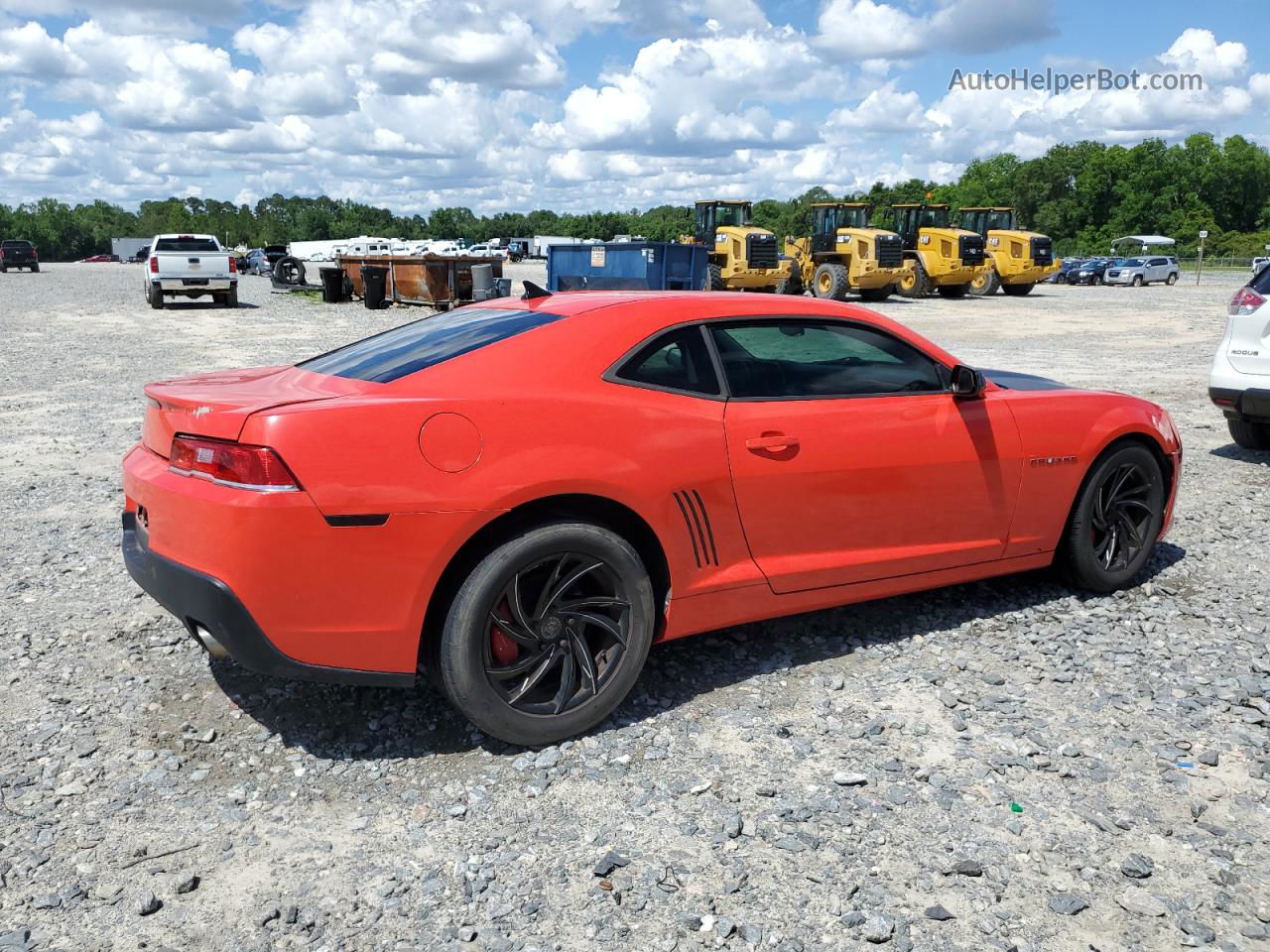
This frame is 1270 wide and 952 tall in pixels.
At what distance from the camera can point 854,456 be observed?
421 centimetres

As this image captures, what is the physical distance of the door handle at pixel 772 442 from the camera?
13.0 feet

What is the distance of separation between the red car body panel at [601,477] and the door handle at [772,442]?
2cm

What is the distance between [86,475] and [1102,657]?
22.2ft

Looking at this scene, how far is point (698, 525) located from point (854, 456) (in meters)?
0.78

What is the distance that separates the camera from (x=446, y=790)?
3.43 meters

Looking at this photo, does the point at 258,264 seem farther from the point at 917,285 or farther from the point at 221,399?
the point at 221,399

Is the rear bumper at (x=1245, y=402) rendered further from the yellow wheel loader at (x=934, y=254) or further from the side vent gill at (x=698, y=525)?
the yellow wheel loader at (x=934, y=254)

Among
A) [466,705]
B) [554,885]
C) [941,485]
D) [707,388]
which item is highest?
[707,388]

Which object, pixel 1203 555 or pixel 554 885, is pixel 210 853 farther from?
pixel 1203 555

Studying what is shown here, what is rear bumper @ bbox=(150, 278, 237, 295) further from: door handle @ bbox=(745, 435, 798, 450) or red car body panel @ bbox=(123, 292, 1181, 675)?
door handle @ bbox=(745, 435, 798, 450)

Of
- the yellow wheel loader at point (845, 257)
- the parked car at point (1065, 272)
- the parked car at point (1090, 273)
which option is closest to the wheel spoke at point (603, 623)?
the yellow wheel loader at point (845, 257)

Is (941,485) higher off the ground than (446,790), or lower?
higher

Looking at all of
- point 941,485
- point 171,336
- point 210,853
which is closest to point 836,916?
point 210,853

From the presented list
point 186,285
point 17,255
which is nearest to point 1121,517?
point 186,285
